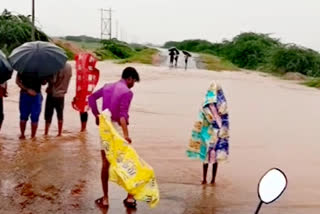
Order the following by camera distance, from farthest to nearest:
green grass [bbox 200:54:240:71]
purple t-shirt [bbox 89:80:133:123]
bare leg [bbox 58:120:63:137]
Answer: green grass [bbox 200:54:240:71], bare leg [bbox 58:120:63:137], purple t-shirt [bbox 89:80:133:123]

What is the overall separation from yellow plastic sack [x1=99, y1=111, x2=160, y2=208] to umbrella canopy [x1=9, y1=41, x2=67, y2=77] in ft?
12.3

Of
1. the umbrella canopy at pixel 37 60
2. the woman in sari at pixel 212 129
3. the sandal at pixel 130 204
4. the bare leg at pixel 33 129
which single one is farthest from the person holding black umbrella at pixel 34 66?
the sandal at pixel 130 204

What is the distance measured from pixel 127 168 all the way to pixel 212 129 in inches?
84.6

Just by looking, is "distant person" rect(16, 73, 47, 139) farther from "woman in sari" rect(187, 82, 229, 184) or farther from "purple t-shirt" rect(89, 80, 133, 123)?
"purple t-shirt" rect(89, 80, 133, 123)

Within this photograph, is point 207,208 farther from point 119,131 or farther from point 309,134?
point 309,134

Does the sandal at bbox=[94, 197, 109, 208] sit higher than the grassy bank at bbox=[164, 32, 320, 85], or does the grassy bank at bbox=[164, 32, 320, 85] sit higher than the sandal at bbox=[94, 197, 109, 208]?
the sandal at bbox=[94, 197, 109, 208]

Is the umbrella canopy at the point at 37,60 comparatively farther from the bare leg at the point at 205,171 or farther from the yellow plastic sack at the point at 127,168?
the yellow plastic sack at the point at 127,168

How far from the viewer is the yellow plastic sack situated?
19.5 ft

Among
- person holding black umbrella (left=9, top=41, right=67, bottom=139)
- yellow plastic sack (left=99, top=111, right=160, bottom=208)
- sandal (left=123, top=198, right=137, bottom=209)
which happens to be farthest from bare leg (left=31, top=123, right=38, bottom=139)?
yellow plastic sack (left=99, top=111, right=160, bottom=208)

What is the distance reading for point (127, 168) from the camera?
606 cm

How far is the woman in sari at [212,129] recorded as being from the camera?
791cm

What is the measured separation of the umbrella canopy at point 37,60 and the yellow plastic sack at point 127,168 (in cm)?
376

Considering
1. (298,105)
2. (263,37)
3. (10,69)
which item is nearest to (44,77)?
(10,69)

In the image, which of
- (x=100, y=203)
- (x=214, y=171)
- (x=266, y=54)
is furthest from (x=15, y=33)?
(x=100, y=203)
